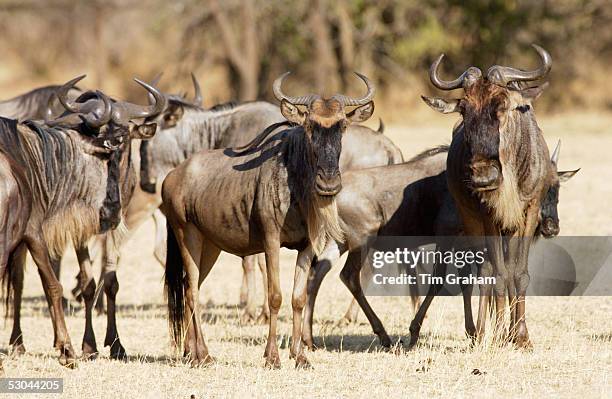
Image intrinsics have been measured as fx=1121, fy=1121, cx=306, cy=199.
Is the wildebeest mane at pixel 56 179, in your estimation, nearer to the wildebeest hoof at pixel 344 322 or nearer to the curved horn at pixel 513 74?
the wildebeest hoof at pixel 344 322

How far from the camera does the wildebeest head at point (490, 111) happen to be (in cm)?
771

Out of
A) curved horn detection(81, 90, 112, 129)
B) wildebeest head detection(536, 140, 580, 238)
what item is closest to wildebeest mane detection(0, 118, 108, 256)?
curved horn detection(81, 90, 112, 129)

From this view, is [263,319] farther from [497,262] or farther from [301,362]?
[497,262]

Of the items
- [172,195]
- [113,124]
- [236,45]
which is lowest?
[172,195]

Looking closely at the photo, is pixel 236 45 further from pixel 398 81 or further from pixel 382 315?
pixel 382 315

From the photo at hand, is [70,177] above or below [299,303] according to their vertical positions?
above

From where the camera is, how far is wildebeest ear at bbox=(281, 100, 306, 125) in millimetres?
7559

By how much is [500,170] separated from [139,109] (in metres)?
2.97

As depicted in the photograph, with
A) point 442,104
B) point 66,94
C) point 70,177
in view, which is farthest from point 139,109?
point 442,104

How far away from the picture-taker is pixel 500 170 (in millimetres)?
7797

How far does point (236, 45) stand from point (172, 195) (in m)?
20.8

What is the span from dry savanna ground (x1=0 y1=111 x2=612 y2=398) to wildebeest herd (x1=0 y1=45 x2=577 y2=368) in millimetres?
274

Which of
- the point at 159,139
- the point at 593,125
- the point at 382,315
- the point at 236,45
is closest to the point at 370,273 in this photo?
the point at 382,315

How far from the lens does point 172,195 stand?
827 centimetres
